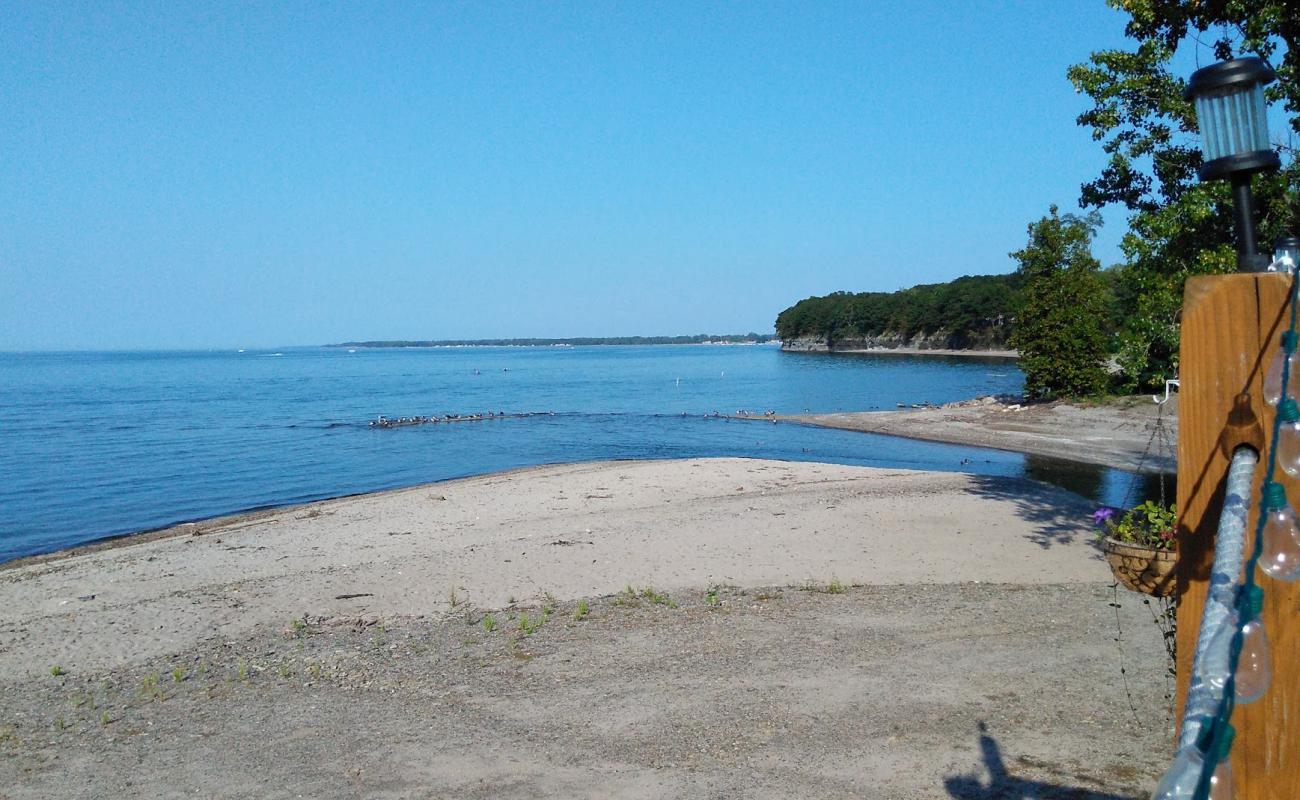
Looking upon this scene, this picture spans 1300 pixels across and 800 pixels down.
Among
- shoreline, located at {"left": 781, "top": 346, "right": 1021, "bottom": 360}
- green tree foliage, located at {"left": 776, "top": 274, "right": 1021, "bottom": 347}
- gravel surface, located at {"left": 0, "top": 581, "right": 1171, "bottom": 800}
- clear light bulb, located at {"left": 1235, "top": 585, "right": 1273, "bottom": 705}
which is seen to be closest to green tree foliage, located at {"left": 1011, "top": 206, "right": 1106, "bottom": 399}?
gravel surface, located at {"left": 0, "top": 581, "right": 1171, "bottom": 800}

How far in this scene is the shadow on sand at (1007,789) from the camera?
16.9 ft

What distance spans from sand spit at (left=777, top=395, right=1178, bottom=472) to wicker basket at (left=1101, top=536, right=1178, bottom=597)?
892 inches

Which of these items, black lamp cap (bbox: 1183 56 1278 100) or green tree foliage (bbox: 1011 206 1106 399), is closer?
black lamp cap (bbox: 1183 56 1278 100)

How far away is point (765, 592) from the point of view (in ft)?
35.3

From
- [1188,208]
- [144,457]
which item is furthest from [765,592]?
[144,457]

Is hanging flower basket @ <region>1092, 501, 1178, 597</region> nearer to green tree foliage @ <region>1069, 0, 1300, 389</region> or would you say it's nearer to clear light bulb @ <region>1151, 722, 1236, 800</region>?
clear light bulb @ <region>1151, 722, 1236, 800</region>

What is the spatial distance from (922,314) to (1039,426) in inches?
4162

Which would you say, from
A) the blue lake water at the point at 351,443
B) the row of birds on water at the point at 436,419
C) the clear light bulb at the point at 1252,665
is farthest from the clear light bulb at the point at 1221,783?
the row of birds on water at the point at 436,419

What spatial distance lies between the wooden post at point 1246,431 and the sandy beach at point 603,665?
12.4ft

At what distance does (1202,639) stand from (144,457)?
123 ft

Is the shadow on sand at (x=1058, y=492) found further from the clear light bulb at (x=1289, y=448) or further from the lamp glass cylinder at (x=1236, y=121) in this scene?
the clear light bulb at (x=1289, y=448)

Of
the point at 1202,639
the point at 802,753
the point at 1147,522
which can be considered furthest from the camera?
the point at 802,753

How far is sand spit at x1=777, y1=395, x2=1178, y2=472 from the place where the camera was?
2752cm

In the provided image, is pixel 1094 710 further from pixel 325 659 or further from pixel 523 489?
pixel 523 489
